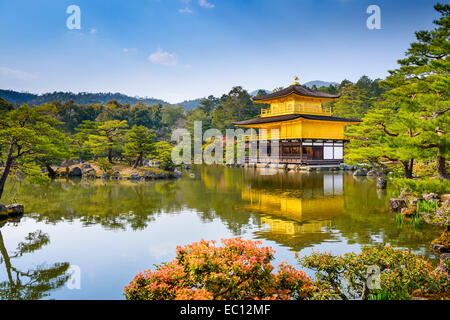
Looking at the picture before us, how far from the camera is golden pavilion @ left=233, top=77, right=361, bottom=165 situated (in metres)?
29.8

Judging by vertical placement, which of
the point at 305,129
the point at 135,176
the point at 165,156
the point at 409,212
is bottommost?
the point at 409,212

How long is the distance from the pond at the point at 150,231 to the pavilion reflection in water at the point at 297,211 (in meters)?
0.03

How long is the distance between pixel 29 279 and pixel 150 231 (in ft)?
11.4

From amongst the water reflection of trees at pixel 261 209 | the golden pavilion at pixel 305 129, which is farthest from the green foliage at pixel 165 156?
the golden pavilion at pixel 305 129

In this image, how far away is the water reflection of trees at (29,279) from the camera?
211 inches

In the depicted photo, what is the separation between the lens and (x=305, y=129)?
2995 cm

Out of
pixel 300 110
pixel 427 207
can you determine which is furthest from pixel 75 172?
pixel 427 207

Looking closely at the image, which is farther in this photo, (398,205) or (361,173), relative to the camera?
(361,173)

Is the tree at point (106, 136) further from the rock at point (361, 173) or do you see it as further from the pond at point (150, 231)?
the rock at point (361, 173)

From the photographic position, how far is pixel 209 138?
164 feet

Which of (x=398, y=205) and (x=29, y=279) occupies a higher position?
(x=398, y=205)

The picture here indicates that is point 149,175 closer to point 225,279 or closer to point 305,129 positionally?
point 305,129

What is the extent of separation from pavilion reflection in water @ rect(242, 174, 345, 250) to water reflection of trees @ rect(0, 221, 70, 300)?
4.92 meters
